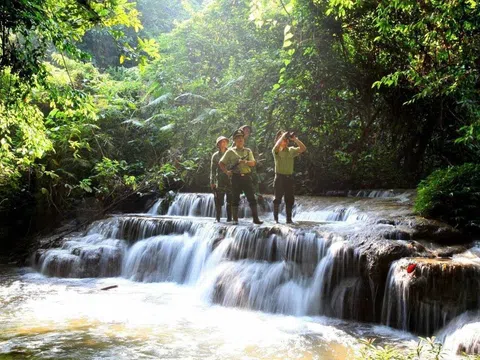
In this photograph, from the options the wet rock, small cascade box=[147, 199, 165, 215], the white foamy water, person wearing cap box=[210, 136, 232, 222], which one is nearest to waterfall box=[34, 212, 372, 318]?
the white foamy water

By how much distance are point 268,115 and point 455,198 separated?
24.2 feet

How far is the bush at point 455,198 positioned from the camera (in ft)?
29.1

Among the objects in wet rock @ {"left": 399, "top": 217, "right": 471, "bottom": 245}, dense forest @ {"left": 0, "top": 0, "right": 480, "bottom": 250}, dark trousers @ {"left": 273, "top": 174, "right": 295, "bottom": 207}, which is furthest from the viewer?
dark trousers @ {"left": 273, "top": 174, "right": 295, "bottom": 207}

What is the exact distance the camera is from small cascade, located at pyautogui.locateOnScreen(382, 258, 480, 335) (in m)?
6.55

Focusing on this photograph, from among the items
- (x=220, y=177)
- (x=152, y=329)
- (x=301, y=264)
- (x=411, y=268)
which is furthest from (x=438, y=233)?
(x=152, y=329)

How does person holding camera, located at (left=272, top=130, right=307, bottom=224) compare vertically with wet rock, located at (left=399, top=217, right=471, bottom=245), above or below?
above

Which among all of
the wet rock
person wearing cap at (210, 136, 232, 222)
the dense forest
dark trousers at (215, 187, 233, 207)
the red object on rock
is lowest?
the red object on rock

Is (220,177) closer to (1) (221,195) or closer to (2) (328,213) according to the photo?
(1) (221,195)

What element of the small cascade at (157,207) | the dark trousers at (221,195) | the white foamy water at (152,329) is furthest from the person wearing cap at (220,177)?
the small cascade at (157,207)

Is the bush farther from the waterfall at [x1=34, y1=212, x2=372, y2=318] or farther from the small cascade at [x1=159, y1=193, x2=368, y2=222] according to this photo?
the waterfall at [x1=34, y1=212, x2=372, y2=318]

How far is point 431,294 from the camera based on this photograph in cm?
→ 666

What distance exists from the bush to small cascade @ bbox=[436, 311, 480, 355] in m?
2.83

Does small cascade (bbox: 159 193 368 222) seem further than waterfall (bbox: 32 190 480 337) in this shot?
Yes

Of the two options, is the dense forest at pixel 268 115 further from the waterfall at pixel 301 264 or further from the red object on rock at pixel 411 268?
the red object on rock at pixel 411 268
